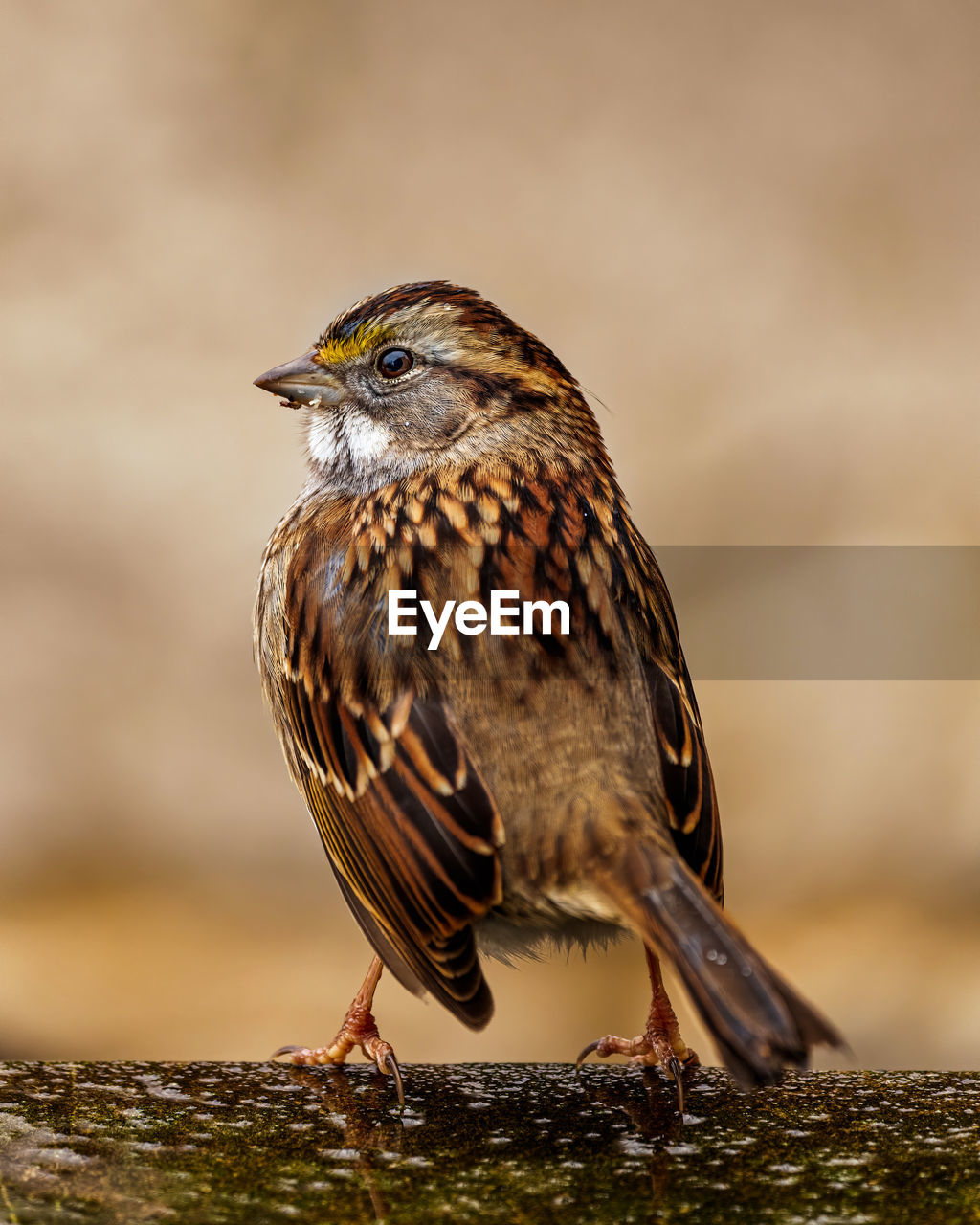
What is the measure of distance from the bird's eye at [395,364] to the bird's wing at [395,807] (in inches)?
14.0

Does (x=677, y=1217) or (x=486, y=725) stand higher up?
(x=486, y=725)

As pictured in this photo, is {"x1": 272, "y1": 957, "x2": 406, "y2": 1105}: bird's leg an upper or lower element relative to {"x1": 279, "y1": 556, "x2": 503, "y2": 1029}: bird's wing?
lower

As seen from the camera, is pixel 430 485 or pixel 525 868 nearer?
pixel 525 868

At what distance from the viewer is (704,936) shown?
1.00 meters

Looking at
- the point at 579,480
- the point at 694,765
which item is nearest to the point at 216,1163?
the point at 694,765

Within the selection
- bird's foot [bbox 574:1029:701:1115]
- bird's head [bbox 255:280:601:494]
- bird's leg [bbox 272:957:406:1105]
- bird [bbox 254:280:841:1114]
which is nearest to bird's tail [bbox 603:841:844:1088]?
bird [bbox 254:280:841:1114]

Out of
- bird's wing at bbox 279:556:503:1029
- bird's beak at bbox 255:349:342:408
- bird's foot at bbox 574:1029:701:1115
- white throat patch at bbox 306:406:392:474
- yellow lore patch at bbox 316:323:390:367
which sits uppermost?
yellow lore patch at bbox 316:323:390:367

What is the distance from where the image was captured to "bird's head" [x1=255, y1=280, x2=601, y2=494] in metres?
1.59

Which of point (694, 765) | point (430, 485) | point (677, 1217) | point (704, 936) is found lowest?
point (677, 1217)

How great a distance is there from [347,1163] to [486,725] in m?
0.45

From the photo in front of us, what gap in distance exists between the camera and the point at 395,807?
126 centimetres

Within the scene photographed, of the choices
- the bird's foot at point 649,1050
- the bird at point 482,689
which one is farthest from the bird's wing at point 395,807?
the bird's foot at point 649,1050

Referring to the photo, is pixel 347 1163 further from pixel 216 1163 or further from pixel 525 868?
pixel 525 868

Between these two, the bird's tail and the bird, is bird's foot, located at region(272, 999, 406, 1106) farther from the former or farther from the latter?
the bird's tail
